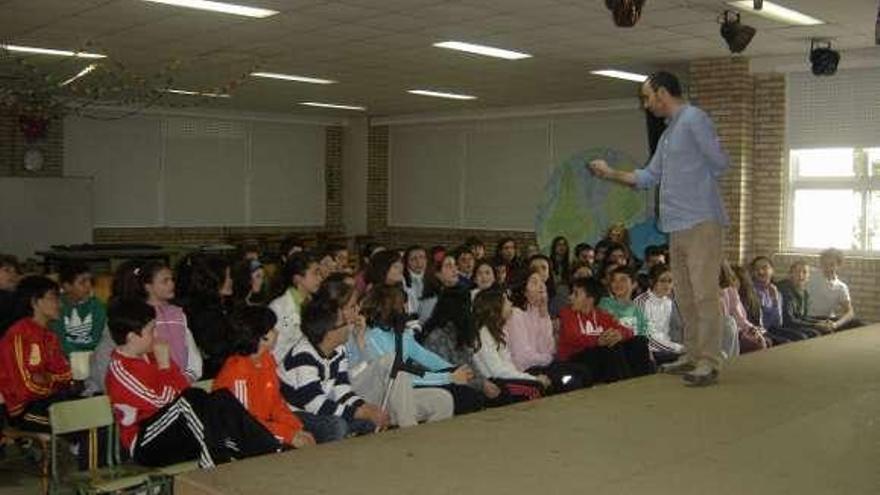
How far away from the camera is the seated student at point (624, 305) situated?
6578 mm

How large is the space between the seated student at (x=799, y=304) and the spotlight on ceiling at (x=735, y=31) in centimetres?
239

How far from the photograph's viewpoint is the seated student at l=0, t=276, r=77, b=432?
4.70m

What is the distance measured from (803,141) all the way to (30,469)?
26.5ft

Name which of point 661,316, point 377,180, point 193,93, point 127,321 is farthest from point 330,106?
point 127,321

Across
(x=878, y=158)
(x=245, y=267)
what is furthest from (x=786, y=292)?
(x=245, y=267)

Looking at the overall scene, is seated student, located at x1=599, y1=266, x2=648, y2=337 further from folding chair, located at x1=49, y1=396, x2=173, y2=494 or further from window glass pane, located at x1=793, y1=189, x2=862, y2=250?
window glass pane, located at x1=793, y1=189, x2=862, y2=250

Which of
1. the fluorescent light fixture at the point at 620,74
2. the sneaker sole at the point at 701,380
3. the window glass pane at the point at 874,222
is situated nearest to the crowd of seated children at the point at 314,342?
the sneaker sole at the point at 701,380

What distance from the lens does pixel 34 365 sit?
4891 millimetres

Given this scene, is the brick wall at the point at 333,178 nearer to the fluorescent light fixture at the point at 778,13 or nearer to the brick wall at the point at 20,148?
the brick wall at the point at 20,148

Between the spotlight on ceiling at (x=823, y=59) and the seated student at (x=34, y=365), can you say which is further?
the spotlight on ceiling at (x=823, y=59)

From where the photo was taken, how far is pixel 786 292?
8578mm

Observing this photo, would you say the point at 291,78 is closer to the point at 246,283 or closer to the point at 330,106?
the point at 330,106

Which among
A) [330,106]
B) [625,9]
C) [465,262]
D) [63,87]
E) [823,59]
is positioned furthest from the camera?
[330,106]

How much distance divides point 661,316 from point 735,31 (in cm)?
257
